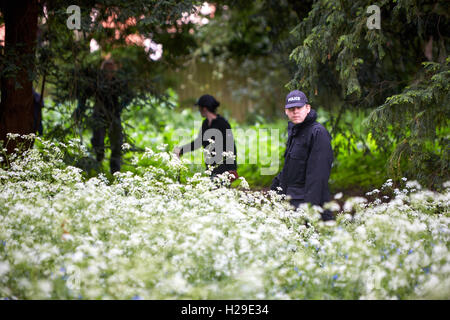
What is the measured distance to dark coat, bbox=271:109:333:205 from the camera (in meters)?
4.30

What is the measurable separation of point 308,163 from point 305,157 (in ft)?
0.46

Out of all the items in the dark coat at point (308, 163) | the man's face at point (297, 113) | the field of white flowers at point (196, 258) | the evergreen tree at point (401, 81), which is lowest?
the field of white flowers at point (196, 258)

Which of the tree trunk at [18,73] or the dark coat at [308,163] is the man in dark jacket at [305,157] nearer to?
the dark coat at [308,163]

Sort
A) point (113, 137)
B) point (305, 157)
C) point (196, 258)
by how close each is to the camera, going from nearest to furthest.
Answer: point (196, 258) → point (305, 157) → point (113, 137)

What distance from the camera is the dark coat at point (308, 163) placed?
14.1 ft

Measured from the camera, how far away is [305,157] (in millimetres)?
4500

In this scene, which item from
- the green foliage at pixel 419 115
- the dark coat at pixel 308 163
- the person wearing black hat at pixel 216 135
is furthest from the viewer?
the person wearing black hat at pixel 216 135

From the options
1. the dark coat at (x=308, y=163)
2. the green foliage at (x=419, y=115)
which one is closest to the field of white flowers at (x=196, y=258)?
the dark coat at (x=308, y=163)

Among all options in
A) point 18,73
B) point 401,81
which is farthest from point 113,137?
point 401,81

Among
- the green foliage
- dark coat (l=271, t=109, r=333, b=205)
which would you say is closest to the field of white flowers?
dark coat (l=271, t=109, r=333, b=205)

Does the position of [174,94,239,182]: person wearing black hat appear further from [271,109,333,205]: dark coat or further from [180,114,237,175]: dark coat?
[271,109,333,205]: dark coat

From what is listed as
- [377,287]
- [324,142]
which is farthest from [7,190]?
[377,287]

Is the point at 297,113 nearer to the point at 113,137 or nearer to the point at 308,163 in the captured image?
the point at 308,163

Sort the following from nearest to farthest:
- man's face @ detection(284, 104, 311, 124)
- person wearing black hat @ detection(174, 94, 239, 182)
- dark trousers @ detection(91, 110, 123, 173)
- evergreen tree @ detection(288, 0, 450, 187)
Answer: man's face @ detection(284, 104, 311, 124) → evergreen tree @ detection(288, 0, 450, 187) → person wearing black hat @ detection(174, 94, 239, 182) → dark trousers @ detection(91, 110, 123, 173)
